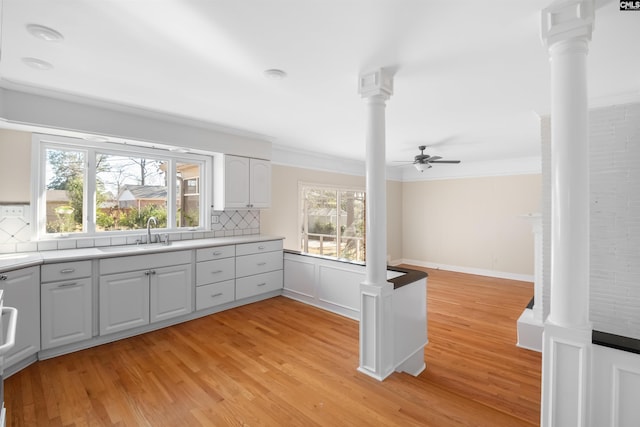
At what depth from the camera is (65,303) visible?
2.76 metres

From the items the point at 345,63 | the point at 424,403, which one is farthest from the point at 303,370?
the point at 345,63

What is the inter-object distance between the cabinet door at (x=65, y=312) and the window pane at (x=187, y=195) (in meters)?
1.57

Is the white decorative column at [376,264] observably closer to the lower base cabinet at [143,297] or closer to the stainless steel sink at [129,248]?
the lower base cabinet at [143,297]

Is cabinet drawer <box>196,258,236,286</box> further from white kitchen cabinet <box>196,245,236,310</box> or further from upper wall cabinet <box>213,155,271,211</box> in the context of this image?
upper wall cabinet <box>213,155,271,211</box>

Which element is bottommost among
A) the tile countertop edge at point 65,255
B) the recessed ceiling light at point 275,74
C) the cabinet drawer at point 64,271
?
the cabinet drawer at point 64,271

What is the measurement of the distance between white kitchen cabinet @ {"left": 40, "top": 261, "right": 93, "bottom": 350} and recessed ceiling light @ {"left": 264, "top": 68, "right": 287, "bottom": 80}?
2.50 metres

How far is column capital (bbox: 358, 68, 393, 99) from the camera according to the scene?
2.32 m

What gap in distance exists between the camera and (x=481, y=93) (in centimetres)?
284

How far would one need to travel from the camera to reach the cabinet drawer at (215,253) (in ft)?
12.3

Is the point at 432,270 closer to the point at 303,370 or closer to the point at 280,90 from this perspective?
the point at 303,370

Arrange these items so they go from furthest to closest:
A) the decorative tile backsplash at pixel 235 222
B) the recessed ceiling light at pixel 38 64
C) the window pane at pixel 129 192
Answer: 1. the decorative tile backsplash at pixel 235 222
2. the window pane at pixel 129 192
3. the recessed ceiling light at pixel 38 64

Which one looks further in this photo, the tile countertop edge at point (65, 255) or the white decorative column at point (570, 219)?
the tile countertop edge at point (65, 255)

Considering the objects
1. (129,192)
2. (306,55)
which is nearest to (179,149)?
(129,192)

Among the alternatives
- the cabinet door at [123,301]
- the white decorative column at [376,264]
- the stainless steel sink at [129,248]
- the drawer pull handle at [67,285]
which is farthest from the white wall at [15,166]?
the white decorative column at [376,264]
